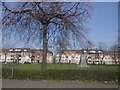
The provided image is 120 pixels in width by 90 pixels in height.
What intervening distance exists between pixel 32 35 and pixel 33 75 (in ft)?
11.2

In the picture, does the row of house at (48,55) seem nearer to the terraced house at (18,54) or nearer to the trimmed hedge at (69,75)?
the terraced house at (18,54)

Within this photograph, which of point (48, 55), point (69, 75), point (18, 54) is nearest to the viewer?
point (69, 75)

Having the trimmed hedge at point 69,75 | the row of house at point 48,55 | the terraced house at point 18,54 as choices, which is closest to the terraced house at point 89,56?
the row of house at point 48,55

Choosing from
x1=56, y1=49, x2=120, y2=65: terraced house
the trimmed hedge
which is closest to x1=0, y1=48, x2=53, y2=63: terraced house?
x1=56, y1=49, x2=120, y2=65: terraced house

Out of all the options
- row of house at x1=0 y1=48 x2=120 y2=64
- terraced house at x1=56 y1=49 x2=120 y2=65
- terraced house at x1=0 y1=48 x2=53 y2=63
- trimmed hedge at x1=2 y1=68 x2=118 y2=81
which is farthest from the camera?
terraced house at x1=0 y1=48 x2=53 y2=63

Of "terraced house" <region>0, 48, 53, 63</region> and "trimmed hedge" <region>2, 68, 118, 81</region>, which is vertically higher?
"terraced house" <region>0, 48, 53, 63</region>

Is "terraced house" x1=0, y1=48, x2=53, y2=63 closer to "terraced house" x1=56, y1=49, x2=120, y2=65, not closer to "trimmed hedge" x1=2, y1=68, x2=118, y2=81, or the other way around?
"terraced house" x1=56, y1=49, x2=120, y2=65

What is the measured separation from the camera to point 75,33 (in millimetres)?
13297

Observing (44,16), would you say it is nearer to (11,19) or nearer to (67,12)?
(67,12)

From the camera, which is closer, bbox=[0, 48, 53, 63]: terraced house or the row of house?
the row of house

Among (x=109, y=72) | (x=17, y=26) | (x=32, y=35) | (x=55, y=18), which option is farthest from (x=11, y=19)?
(x=109, y=72)

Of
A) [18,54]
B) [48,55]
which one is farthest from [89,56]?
[48,55]

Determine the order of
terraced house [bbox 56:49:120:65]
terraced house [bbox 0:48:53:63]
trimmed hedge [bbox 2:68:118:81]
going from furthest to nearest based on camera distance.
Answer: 1. terraced house [bbox 0:48:53:63]
2. terraced house [bbox 56:49:120:65]
3. trimmed hedge [bbox 2:68:118:81]

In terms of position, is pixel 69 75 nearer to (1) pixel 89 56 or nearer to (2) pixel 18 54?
(2) pixel 18 54
